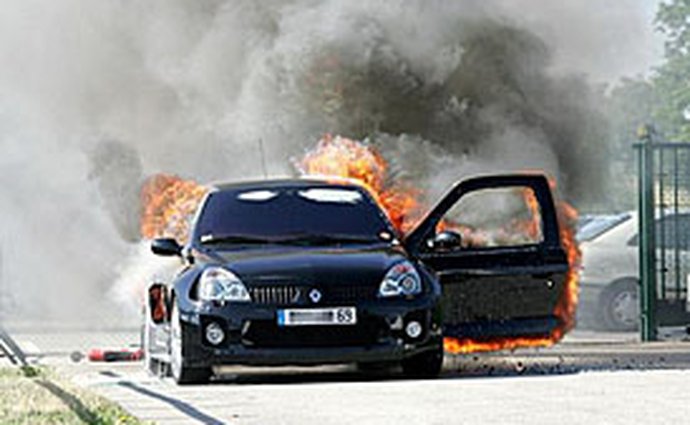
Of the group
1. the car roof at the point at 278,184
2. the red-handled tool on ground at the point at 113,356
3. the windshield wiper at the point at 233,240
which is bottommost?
the red-handled tool on ground at the point at 113,356

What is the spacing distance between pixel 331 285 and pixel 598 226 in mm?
11128

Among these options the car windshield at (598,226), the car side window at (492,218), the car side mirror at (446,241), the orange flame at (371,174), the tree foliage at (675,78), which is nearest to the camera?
the car side mirror at (446,241)

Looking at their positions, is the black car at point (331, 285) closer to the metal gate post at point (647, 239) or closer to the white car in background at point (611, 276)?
the metal gate post at point (647, 239)

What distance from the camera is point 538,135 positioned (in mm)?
25156

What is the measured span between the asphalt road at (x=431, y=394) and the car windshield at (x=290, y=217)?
1.03m

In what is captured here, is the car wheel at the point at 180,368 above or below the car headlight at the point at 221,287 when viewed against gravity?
below

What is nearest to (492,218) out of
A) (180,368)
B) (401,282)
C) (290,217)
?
(290,217)

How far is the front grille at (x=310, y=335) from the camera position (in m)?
15.1

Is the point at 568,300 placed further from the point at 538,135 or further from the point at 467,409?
the point at 538,135

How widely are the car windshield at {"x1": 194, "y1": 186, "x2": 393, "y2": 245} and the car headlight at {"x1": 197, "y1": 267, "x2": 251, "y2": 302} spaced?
0.88 metres

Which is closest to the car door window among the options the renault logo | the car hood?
the car hood

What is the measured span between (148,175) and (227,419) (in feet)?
50.2

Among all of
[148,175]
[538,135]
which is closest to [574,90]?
[538,135]

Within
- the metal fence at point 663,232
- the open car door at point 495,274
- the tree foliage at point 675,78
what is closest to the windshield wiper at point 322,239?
the open car door at point 495,274
